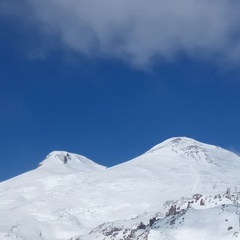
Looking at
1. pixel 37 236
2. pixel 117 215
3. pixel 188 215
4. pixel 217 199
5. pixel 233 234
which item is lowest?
pixel 233 234

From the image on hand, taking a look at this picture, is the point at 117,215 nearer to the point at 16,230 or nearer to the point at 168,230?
the point at 16,230

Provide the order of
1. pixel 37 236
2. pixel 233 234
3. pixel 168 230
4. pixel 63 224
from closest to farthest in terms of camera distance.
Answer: pixel 233 234
pixel 168 230
pixel 37 236
pixel 63 224

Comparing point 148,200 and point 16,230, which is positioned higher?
point 148,200

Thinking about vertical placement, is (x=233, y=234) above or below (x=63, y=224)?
below

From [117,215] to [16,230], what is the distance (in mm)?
39015

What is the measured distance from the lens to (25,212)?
18838 centimetres

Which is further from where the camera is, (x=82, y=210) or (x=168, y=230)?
(x=82, y=210)

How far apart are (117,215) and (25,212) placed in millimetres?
35115

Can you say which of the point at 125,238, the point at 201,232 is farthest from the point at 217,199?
the point at 201,232

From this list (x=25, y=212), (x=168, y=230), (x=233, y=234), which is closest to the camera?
(x=233, y=234)

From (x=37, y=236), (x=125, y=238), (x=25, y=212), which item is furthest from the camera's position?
(x=25, y=212)

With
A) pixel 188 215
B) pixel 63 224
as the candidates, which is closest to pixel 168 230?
pixel 188 215

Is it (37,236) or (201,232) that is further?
(37,236)

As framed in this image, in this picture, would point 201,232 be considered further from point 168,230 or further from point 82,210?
point 82,210
